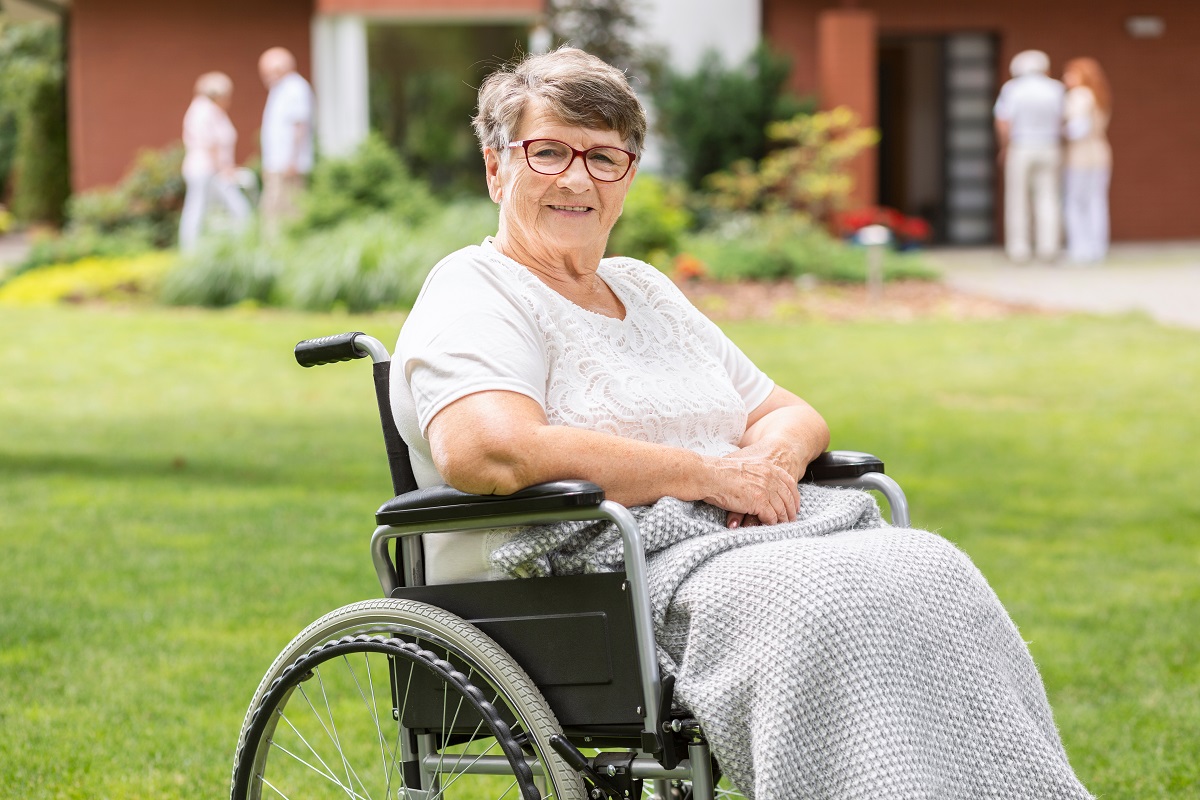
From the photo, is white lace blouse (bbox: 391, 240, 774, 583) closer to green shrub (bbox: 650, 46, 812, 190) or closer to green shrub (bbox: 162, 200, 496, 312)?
green shrub (bbox: 162, 200, 496, 312)

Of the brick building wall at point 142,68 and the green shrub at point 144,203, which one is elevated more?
the brick building wall at point 142,68

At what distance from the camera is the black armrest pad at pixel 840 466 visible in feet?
9.09

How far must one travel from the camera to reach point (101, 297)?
41.0 feet

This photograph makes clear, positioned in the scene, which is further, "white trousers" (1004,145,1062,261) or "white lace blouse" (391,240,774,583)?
"white trousers" (1004,145,1062,261)

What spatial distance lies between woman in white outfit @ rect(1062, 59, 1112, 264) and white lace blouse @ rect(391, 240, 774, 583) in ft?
41.5

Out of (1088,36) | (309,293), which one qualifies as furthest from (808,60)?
(309,293)

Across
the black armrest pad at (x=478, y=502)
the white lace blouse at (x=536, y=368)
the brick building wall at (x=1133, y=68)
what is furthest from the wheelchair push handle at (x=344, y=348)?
the brick building wall at (x=1133, y=68)

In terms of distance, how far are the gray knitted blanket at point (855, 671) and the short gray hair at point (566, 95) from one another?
2.53 ft

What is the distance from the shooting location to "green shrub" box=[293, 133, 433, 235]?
511 inches

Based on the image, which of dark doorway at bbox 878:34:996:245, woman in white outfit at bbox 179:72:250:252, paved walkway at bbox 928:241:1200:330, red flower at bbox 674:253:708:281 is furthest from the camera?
dark doorway at bbox 878:34:996:245

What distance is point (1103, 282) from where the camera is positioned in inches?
509

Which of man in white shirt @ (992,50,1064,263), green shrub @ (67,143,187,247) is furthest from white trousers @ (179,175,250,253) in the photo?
man in white shirt @ (992,50,1064,263)

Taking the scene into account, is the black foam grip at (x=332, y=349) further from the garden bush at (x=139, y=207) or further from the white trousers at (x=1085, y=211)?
the white trousers at (x=1085, y=211)

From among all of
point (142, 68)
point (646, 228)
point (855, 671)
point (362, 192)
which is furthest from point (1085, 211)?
point (855, 671)
